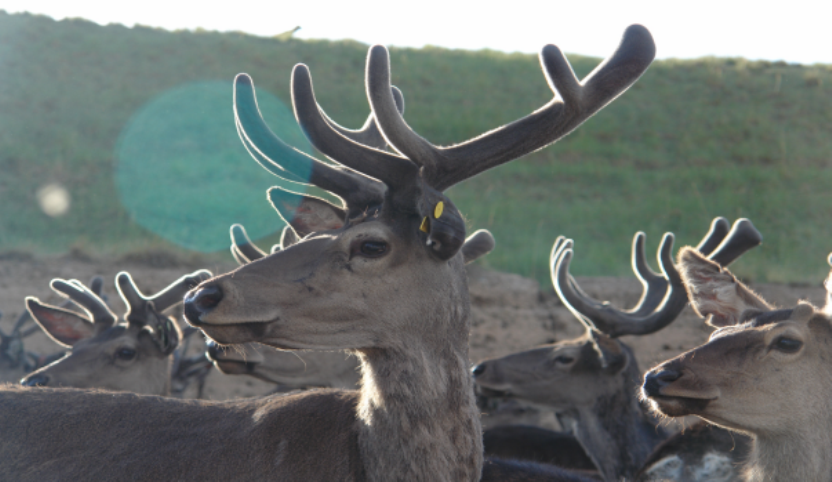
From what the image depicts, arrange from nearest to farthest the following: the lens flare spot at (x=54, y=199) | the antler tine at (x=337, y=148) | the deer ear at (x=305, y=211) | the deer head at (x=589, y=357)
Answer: the antler tine at (x=337, y=148), the deer ear at (x=305, y=211), the deer head at (x=589, y=357), the lens flare spot at (x=54, y=199)

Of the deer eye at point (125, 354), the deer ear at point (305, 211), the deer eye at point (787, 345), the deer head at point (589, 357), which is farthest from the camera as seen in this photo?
the deer head at point (589, 357)

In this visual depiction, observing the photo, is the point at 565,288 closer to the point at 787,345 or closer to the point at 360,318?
the point at 787,345

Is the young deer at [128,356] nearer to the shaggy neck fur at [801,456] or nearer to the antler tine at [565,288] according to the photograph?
the antler tine at [565,288]

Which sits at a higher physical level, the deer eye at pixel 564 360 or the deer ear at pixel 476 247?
the deer ear at pixel 476 247

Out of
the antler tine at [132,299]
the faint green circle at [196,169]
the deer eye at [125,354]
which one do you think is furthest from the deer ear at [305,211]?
the faint green circle at [196,169]

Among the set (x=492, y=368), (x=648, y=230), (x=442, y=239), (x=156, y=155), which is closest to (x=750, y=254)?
(x=648, y=230)

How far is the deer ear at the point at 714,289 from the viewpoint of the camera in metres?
3.98

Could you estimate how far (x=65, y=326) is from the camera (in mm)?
6672

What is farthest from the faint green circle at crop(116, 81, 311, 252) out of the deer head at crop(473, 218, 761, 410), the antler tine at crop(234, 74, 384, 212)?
the antler tine at crop(234, 74, 384, 212)

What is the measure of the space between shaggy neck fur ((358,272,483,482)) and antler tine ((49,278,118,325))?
13.8 ft

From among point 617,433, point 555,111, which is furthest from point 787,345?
point 617,433

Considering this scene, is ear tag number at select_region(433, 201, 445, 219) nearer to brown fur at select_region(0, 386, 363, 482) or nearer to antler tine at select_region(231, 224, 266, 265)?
brown fur at select_region(0, 386, 363, 482)

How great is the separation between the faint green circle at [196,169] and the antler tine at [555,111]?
493 inches

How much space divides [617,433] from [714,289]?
2554mm
